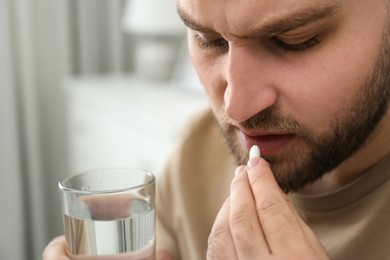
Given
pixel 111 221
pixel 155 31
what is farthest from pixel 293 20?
pixel 155 31

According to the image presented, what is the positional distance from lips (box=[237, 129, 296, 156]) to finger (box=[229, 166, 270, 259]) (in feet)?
0.39

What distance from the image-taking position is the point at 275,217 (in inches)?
23.1

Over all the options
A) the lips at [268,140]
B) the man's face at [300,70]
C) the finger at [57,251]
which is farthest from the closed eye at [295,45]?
the finger at [57,251]

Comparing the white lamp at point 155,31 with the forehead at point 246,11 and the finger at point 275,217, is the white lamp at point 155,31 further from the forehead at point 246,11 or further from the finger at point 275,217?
the finger at point 275,217

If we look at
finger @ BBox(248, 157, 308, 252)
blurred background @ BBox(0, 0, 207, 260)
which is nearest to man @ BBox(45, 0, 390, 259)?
finger @ BBox(248, 157, 308, 252)

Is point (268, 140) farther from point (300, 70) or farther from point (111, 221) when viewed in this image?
point (111, 221)

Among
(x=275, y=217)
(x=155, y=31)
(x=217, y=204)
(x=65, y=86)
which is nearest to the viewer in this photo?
(x=275, y=217)

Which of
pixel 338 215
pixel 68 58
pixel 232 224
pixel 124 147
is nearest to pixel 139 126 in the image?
pixel 124 147

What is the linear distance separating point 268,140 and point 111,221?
23 centimetres

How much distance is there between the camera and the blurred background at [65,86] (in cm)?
195

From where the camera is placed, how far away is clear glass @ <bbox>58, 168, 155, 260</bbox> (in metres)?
0.64

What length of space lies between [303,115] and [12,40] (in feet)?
5.66

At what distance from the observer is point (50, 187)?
237 cm

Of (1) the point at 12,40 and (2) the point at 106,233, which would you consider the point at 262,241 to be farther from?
(1) the point at 12,40
